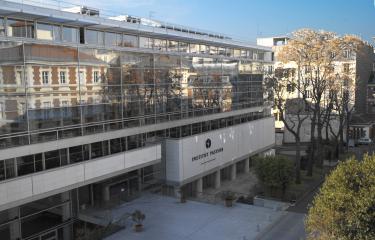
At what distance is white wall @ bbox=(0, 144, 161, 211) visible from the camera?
18.3 metres

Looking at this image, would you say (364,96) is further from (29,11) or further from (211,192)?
(29,11)

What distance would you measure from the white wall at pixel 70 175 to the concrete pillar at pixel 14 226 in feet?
7.88

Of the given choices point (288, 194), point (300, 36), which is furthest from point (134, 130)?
point (300, 36)

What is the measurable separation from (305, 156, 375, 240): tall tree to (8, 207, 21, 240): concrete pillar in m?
14.4

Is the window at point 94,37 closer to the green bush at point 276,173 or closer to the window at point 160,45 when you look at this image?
the window at point 160,45

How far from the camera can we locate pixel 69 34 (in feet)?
73.3

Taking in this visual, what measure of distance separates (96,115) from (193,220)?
26.7 feet

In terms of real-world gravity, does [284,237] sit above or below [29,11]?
below

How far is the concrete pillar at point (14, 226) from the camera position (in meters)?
20.6

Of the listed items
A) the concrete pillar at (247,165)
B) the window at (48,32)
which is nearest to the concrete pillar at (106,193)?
the window at (48,32)

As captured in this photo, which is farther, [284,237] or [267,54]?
[267,54]

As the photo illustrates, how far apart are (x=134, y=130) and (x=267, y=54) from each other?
24.6 metres

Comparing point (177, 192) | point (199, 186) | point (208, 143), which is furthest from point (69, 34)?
point (199, 186)

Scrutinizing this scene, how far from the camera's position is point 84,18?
869 inches
